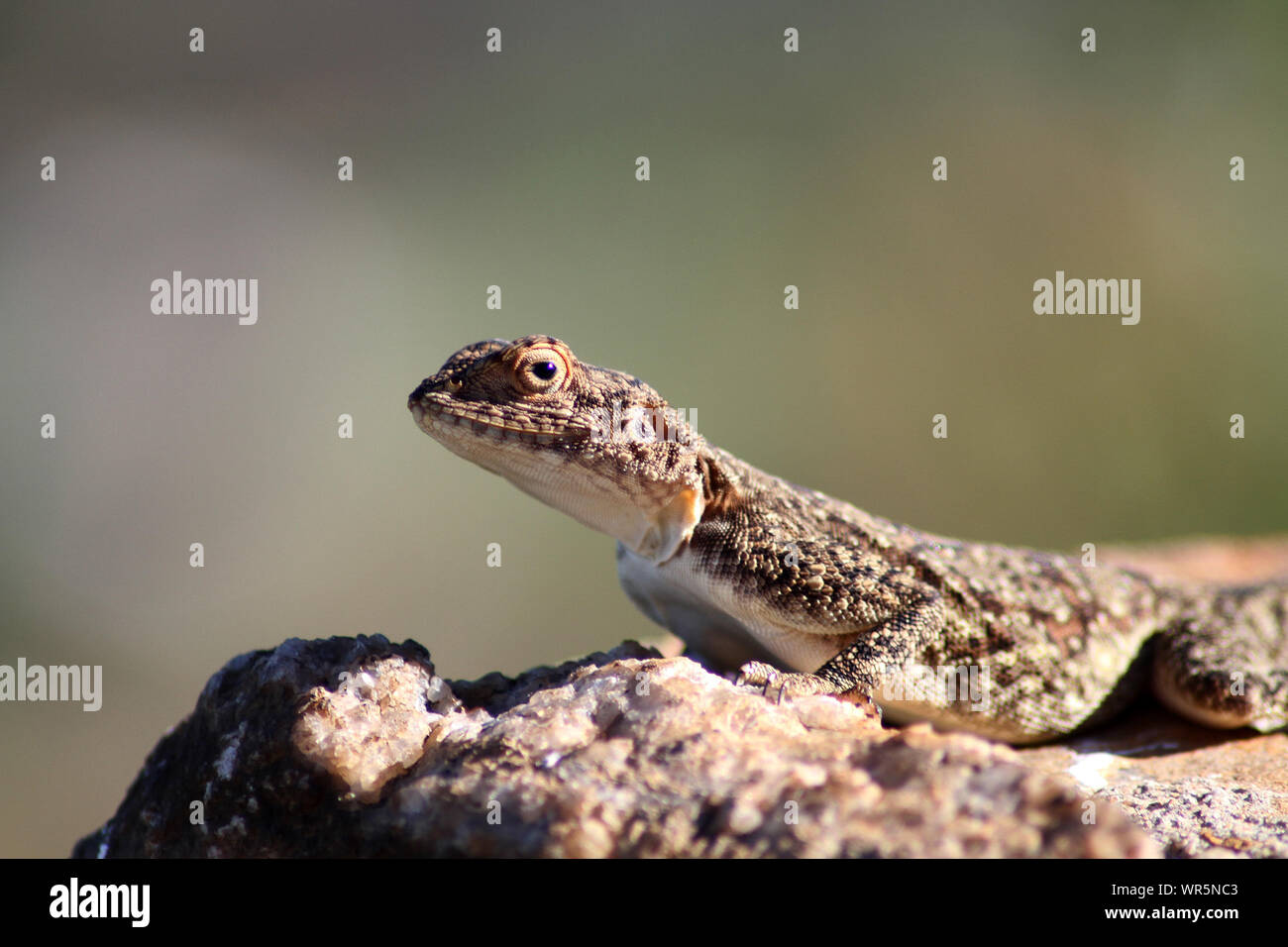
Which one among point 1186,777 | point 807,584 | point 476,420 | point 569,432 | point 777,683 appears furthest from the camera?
point 1186,777

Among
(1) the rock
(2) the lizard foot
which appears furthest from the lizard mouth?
(1) the rock

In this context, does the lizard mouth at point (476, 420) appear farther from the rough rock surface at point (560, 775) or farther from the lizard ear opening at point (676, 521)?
the rough rock surface at point (560, 775)

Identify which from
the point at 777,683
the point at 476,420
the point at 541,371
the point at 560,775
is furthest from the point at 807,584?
the point at 560,775

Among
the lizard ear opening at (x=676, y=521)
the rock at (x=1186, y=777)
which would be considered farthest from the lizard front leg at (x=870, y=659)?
the lizard ear opening at (x=676, y=521)

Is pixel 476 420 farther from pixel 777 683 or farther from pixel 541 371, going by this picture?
pixel 777 683

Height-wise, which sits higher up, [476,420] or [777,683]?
[476,420]
